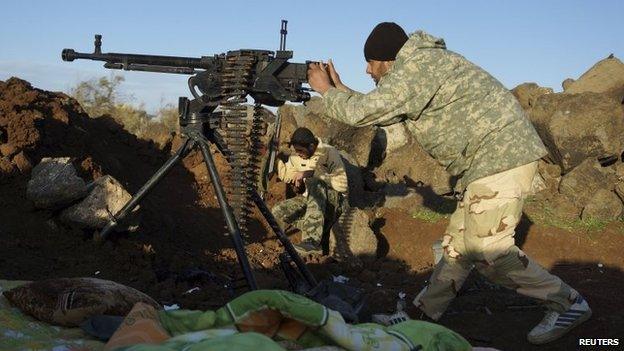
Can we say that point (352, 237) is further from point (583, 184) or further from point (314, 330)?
point (314, 330)

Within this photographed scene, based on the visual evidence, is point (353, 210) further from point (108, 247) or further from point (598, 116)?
point (598, 116)

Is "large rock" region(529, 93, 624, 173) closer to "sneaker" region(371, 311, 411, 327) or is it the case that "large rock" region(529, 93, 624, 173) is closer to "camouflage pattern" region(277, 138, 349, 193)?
"camouflage pattern" region(277, 138, 349, 193)

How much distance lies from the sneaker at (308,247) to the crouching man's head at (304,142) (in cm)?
103

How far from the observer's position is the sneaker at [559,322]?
4.93 m

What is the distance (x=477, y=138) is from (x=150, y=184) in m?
2.32

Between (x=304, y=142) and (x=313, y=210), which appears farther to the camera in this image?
(x=304, y=142)

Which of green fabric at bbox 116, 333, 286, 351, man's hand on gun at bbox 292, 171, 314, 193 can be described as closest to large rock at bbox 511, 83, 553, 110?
man's hand on gun at bbox 292, 171, 314, 193

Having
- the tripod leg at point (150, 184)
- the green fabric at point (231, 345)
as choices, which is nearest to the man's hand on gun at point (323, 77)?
the tripod leg at point (150, 184)

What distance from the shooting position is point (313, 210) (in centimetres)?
879

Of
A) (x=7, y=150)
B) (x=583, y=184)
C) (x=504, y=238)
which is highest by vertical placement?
(x=7, y=150)

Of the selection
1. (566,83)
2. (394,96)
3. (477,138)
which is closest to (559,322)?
(477,138)

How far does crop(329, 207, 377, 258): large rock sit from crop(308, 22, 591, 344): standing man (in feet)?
12.5

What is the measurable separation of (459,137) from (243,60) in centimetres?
153

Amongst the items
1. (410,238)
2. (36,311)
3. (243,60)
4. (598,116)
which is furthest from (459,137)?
(598,116)
